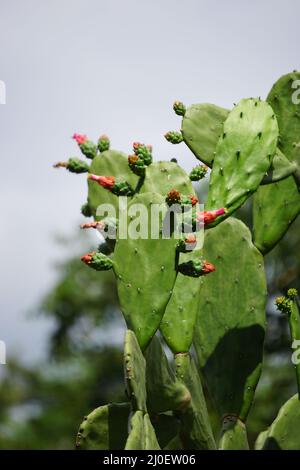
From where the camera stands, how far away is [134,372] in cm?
273

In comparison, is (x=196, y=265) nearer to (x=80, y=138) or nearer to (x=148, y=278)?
(x=148, y=278)

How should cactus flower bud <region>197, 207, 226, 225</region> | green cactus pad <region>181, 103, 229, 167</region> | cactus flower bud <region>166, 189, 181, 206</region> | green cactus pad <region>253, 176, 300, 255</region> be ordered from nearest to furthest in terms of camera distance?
cactus flower bud <region>166, 189, 181, 206</region>
cactus flower bud <region>197, 207, 226, 225</region>
green cactus pad <region>181, 103, 229, 167</region>
green cactus pad <region>253, 176, 300, 255</region>

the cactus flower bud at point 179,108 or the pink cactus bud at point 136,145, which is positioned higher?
the cactus flower bud at point 179,108

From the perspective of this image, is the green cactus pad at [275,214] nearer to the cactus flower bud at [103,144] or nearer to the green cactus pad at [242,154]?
the green cactus pad at [242,154]

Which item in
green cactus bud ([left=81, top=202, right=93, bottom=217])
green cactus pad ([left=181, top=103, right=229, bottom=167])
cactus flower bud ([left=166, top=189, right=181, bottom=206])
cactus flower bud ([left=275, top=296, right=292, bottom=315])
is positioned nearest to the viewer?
cactus flower bud ([left=166, top=189, right=181, bottom=206])

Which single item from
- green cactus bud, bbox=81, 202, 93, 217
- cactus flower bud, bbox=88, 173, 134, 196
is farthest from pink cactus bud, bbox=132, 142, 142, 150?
green cactus bud, bbox=81, 202, 93, 217

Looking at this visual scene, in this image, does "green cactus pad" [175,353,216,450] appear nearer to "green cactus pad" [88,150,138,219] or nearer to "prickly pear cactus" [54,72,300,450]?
"prickly pear cactus" [54,72,300,450]

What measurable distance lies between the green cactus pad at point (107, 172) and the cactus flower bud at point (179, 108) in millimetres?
247

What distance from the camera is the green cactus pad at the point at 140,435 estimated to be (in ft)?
8.67

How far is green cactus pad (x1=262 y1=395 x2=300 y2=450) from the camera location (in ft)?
10.7

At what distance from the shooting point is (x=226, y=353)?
351 centimetres

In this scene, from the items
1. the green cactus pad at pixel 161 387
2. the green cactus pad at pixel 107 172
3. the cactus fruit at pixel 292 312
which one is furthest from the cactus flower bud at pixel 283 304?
the green cactus pad at pixel 107 172

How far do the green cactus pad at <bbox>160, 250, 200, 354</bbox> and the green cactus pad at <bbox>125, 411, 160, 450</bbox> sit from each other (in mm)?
630

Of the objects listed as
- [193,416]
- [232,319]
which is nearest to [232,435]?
[193,416]
